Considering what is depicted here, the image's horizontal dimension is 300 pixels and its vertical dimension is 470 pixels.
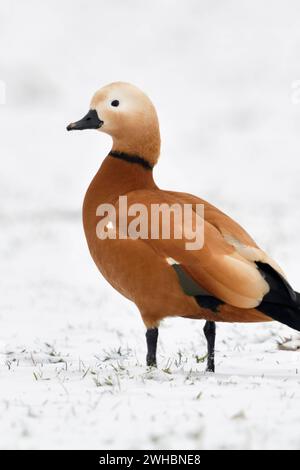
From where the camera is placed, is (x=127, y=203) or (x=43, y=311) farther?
(x=43, y=311)

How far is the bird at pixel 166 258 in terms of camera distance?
5.02 m

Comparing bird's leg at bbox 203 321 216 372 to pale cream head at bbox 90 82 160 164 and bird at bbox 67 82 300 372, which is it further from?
pale cream head at bbox 90 82 160 164

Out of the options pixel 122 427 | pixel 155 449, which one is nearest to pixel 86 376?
pixel 122 427

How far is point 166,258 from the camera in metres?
5.15

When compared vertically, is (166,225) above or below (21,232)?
below

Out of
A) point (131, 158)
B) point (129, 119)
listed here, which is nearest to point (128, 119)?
point (129, 119)

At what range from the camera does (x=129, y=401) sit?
423cm

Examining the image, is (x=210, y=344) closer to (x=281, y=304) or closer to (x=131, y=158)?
(x=281, y=304)

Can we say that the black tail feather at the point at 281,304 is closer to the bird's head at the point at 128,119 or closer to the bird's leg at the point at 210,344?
the bird's leg at the point at 210,344

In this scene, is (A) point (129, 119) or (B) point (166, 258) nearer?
(B) point (166, 258)

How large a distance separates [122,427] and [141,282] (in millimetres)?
1670

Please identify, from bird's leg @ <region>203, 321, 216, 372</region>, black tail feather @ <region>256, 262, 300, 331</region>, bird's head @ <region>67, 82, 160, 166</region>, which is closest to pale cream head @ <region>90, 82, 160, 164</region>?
bird's head @ <region>67, 82, 160, 166</region>
